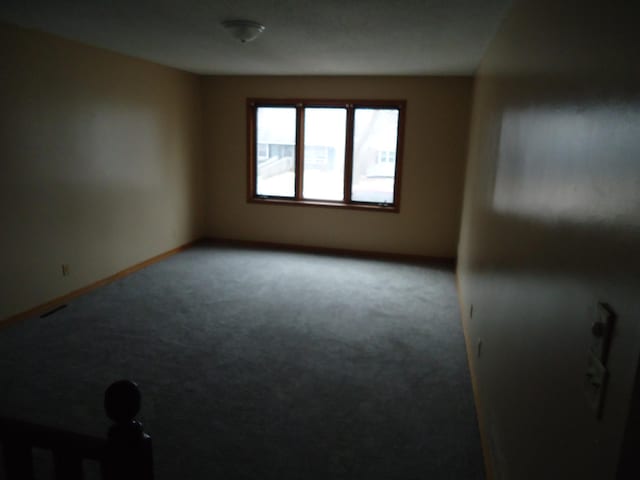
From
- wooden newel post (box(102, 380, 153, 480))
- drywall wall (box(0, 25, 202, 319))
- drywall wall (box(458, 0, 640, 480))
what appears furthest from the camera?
drywall wall (box(0, 25, 202, 319))

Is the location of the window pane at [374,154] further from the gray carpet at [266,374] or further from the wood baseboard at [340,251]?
the gray carpet at [266,374]

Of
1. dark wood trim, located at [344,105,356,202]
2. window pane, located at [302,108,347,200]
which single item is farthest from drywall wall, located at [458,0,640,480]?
window pane, located at [302,108,347,200]

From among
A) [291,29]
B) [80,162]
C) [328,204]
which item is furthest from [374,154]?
[80,162]

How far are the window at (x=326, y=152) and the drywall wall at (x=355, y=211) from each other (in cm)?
13

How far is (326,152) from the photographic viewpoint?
6.18 m

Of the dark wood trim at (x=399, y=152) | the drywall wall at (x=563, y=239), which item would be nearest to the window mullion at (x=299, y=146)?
the dark wood trim at (x=399, y=152)

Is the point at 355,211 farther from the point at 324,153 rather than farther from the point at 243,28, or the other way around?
the point at 243,28

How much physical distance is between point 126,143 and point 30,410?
3.21 meters

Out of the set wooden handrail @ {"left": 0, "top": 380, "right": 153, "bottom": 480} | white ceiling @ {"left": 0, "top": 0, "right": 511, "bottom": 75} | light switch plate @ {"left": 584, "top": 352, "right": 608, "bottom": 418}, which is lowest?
wooden handrail @ {"left": 0, "top": 380, "right": 153, "bottom": 480}

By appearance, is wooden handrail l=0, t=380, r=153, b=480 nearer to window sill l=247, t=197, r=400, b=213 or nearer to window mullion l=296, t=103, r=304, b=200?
window sill l=247, t=197, r=400, b=213

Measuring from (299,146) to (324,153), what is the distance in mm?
368

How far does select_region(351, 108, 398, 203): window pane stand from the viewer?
5.90m

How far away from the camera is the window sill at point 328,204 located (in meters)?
6.06

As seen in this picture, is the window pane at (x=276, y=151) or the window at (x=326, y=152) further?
the window pane at (x=276, y=151)
